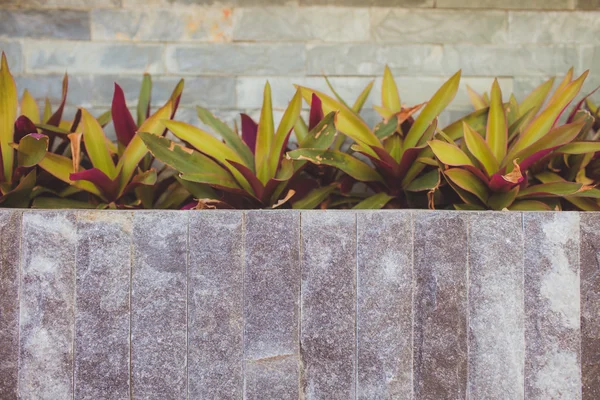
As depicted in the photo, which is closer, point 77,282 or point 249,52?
point 77,282

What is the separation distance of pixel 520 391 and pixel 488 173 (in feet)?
1.84

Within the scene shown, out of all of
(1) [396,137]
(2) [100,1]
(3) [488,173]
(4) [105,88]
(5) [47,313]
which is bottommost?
(5) [47,313]

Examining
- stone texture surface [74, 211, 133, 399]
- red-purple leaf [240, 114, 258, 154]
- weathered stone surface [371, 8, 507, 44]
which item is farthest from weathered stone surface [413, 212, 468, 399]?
weathered stone surface [371, 8, 507, 44]

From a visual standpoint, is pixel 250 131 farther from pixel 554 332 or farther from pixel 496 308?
pixel 554 332

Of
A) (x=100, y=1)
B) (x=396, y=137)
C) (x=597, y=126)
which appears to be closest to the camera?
(x=396, y=137)

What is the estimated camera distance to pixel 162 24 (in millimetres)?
1513

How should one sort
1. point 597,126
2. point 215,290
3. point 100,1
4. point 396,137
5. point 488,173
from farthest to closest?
point 100,1
point 597,126
point 396,137
point 488,173
point 215,290

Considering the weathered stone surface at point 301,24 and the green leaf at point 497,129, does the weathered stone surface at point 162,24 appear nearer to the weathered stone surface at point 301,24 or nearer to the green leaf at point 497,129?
the weathered stone surface at point 301,24

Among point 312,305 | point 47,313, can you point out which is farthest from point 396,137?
point 47,313

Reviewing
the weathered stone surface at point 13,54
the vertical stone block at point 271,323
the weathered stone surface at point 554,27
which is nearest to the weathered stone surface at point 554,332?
the vertical stone block at point 271,323

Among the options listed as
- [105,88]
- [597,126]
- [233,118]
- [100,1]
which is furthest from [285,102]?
A: [597,126]

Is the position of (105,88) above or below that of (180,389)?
above

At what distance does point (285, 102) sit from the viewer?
5.01 ft

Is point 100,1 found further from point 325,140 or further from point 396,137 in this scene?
point 396,137
